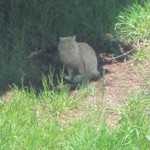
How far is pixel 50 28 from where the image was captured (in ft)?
24.0

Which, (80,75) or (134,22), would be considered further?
(134,22)

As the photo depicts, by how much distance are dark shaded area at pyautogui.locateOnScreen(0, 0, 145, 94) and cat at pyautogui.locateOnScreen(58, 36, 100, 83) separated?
0.78 feet

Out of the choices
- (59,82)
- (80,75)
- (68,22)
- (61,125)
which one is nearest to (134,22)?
(68,22)

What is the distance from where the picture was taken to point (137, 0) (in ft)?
25.3

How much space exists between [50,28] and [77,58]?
3.22ft

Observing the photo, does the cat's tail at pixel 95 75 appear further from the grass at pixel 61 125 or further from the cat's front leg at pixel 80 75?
the grass at pixel 61 125

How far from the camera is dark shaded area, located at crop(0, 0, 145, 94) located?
6871 millimetres

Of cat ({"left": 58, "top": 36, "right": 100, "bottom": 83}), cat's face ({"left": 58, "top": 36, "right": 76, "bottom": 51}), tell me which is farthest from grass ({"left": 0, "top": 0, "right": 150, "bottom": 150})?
cat's face ({"left": 58, "top": 36, "right": 76, "bottom": 51})

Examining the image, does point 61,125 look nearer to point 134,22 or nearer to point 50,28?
point 50,28

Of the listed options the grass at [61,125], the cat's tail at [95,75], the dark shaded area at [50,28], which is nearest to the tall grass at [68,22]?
the dark shaded area at [50,28]

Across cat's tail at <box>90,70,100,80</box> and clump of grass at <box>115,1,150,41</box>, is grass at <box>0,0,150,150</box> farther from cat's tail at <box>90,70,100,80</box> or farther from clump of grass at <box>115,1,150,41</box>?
cat's tail at <box>90,70,100,80</box>

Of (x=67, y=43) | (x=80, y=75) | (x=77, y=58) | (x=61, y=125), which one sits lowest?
(x=61, y=125)

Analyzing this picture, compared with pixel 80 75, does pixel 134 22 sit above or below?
above

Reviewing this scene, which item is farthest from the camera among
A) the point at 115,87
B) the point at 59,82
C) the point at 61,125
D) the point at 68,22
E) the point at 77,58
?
the point at 68,22
